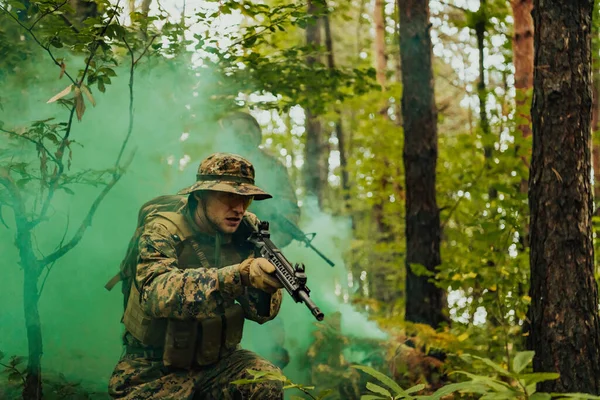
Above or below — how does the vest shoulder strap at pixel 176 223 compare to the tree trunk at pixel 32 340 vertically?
above

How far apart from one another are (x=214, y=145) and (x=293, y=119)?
17.3 meters

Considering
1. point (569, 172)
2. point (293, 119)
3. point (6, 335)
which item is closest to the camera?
point (569, 172)

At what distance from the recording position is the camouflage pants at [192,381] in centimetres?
384

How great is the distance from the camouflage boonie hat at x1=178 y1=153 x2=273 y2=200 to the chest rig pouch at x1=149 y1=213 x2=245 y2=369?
0.88 feet

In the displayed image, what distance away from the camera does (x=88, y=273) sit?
710cm

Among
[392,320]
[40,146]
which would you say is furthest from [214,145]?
[40,146]

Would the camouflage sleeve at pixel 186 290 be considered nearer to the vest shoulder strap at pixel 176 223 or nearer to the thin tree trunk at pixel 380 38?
the vest shoulder strap at pixel 176 223

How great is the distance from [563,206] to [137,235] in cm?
273

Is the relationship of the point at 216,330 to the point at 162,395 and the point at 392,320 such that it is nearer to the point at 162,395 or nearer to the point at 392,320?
the point at 162,395

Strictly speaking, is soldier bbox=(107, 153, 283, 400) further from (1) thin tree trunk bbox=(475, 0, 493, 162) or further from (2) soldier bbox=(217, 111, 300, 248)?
(1) thin tree trunk bbox=(475, 0, 493, 162)

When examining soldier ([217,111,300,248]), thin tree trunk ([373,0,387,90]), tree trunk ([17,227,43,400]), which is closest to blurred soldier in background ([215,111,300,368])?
soldier ([217,111,300,248])

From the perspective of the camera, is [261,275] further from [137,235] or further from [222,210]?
[137,235]

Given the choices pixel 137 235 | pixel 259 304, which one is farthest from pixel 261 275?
pixel 137 235

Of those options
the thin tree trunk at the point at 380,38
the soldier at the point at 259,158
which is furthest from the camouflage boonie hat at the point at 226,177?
the thin tree trunk at the point at 380,38
